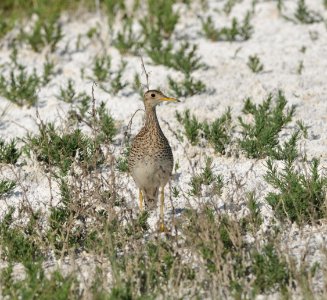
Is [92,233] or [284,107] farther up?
[284,107]

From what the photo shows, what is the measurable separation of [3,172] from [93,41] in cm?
384

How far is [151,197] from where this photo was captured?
7.23 meters

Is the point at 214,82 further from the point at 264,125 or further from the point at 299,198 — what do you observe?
the point at 299,198

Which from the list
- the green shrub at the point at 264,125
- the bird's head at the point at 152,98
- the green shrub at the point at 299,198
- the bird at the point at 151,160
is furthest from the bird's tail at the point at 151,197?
the green shrub at the point at 264,125

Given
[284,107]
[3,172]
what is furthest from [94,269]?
[284,107]

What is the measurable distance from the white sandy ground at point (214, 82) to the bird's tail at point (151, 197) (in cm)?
14

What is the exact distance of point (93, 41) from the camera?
11.2 meters

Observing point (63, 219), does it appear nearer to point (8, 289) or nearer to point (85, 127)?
point (8, 289)

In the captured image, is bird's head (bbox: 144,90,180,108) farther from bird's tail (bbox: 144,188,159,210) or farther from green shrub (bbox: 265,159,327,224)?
green shrub (bbox: 265,159,327,224)

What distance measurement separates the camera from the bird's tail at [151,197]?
23.5 feet

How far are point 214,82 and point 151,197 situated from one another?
9.99ft

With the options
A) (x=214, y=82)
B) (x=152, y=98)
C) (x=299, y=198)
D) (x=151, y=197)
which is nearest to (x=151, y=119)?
(x=152, y=98)

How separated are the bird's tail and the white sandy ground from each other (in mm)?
145

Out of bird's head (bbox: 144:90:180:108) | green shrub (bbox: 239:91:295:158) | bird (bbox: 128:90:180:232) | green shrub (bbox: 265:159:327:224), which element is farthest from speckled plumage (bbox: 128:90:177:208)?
green shrub (bbox: 239:91:295:158)
